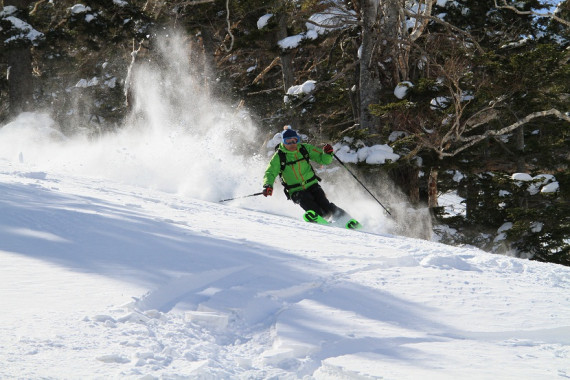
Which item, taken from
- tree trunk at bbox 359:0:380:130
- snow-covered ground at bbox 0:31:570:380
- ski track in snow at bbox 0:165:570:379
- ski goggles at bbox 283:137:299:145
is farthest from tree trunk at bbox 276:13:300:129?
ski track in snow at bbox 0:165:570:379

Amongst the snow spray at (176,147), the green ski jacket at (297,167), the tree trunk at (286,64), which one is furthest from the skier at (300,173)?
the tree trunk at (286,64)

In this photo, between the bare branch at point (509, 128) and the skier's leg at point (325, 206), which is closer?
the skier's leg at point (325, 206)

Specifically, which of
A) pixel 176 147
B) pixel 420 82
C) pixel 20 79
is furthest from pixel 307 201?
pixel 20 79

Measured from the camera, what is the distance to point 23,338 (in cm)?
237

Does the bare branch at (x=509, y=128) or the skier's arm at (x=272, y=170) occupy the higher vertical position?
the bare branch at (x=509, y=128)

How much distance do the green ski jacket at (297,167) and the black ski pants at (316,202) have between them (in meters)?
0.11

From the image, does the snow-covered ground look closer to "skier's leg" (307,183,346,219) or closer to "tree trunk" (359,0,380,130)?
"skier's leg" (307,183,346,219)

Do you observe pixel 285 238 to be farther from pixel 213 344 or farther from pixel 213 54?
pixel 213 54

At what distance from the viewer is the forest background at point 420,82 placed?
11.8m

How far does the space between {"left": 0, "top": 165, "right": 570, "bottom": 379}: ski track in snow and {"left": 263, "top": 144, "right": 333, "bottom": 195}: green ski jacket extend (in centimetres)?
391

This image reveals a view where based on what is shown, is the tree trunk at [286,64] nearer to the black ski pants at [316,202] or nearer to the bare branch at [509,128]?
the bare branch at [509,128]

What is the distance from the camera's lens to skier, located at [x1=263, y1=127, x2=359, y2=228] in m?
9.05

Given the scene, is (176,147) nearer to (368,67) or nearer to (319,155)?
(368,67)

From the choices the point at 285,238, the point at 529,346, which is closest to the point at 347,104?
the point at 285,238
